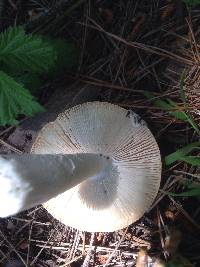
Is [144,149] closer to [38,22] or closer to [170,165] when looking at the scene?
[170,165]

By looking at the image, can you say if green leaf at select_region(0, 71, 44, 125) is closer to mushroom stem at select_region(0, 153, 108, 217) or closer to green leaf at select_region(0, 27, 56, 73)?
green leaf at select_region(0, 27, 56, 73)

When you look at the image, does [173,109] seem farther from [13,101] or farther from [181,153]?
[13,101]

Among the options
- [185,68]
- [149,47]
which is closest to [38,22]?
[149,47]

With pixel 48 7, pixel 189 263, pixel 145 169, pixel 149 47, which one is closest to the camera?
pixel 189 263

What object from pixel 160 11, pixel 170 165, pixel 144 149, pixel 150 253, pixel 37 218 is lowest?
pixel 150 253

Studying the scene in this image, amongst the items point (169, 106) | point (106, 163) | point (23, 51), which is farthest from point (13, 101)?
point (169, 106)

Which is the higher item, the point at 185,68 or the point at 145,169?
the point at 185,68

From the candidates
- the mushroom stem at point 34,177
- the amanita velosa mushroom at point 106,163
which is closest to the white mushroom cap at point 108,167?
the amanita velosa mushroom at point 106,163

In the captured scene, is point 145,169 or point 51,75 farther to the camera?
point 51,75
